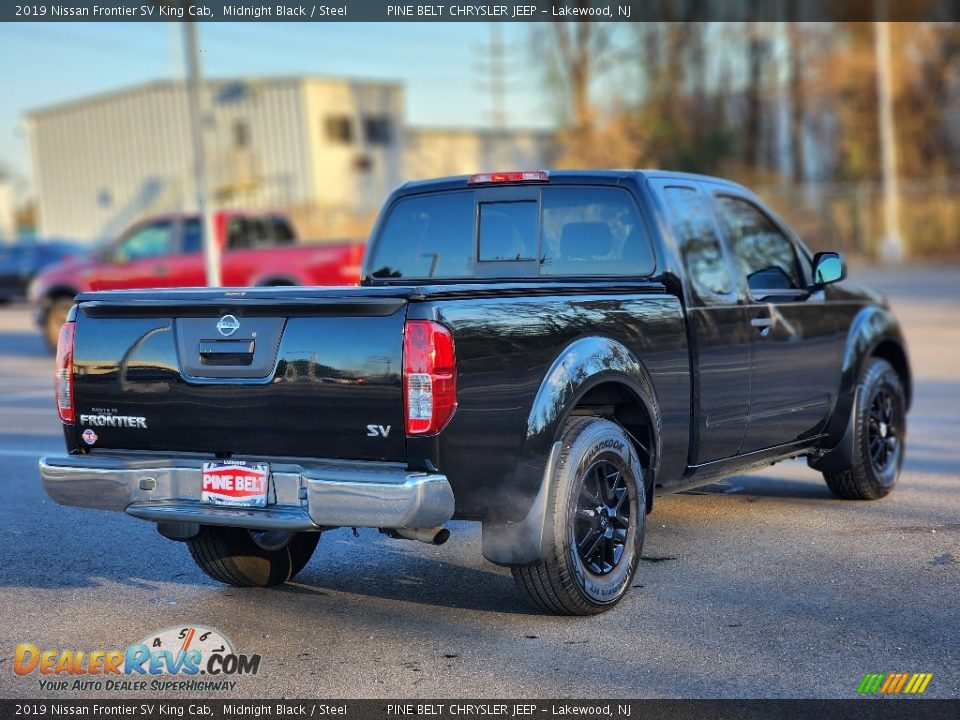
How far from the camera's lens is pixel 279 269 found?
58.8 feet

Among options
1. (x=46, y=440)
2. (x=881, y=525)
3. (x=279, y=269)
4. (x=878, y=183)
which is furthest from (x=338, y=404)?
(x=878, y=183)

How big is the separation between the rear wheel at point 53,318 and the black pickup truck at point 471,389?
1363cm

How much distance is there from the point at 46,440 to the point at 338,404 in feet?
22.2

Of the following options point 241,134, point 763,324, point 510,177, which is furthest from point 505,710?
point 241,134

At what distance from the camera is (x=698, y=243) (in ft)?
21.4

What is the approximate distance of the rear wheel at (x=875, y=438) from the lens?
7.54 meters

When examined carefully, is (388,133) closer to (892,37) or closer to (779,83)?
(779,83)

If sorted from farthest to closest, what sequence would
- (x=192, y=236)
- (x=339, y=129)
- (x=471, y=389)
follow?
(x=339, y=129) < (x=192, y=236) < (x=471, y=389)

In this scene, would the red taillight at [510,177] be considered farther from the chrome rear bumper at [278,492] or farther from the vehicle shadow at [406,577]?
the chrome rear bumper at [278,492]

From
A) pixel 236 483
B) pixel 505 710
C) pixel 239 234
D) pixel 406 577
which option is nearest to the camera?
pixel 505 710

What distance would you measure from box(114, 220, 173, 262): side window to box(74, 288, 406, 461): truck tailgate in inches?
575

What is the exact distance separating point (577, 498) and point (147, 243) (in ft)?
51.6

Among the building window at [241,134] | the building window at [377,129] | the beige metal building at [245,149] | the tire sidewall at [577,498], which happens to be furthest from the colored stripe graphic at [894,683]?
the building window at [377,129]

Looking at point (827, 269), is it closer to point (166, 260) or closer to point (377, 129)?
point (166, 260)
